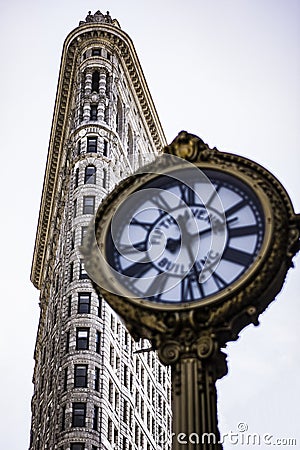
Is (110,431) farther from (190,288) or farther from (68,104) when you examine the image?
(190,288)

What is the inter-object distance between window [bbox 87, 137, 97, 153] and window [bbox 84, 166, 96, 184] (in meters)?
1.91

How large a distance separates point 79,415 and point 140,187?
47.9 m

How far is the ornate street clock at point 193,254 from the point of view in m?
9.18

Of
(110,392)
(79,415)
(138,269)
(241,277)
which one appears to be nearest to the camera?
(241,277)

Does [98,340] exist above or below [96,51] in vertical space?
below

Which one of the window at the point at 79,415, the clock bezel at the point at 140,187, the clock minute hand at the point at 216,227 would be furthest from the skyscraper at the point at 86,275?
the clock minute hand at the point at 216,227

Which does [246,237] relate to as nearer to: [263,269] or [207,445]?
[263,269]

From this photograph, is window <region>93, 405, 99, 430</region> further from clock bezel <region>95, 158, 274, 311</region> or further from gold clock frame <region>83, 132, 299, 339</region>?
gold clock frame <region>83, 132, 299, 339</region>

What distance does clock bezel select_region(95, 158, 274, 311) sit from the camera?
927cm

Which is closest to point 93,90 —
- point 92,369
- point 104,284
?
point 92,369

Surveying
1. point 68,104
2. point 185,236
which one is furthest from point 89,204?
point 185,236

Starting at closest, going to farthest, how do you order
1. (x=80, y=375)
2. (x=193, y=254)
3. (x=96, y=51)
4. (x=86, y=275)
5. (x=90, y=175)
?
(x=193, y=254) → (x=80, y=375) → (x=86, y=275) → (x=90, y=175) → (x=96, y=51)

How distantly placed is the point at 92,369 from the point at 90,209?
49.4 feet

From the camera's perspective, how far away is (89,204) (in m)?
68.2
